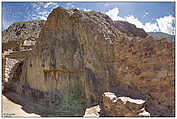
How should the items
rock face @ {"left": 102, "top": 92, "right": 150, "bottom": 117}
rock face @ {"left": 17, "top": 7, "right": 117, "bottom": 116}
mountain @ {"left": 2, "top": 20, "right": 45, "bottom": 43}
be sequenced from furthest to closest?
mountain @ {"left": 2, "top": 20, "right": 45, "bottom": 43} < rock face @ {"left": 17, "top": 7, "right": 117, "bottom": 116} < rock face @ {"left": 102, "top": 92, "right": 150, "bottom": 117}

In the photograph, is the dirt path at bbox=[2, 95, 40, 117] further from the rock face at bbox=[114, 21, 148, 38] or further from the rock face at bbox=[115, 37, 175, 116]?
the rock face at bbox=[114, 21, 148, 38]

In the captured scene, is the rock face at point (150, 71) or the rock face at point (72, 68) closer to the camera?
the rock face at point (150, 71)

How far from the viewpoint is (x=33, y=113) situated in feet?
16.3

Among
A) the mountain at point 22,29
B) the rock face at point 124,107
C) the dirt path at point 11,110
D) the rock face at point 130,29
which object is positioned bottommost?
the dirt path at point 11,110

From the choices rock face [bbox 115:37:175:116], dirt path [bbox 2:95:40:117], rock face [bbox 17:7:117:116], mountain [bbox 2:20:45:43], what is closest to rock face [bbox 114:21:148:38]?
rock face [bbox 17:7:117:116]

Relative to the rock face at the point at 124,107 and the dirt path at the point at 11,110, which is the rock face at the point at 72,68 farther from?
the rock face at the point at 124,107

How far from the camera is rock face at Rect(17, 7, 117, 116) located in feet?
20.5

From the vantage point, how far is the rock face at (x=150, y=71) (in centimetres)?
438

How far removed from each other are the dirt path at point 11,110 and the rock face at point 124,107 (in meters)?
3.16

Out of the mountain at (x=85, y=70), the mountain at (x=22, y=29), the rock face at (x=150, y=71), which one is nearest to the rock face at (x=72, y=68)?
the mountain at (x=85, y=70)

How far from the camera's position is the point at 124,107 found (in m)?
4.12

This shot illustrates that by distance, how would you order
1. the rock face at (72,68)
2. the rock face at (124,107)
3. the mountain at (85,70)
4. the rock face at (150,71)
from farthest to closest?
the rock face at (72,68), the mountain at (85,70), the rock face at (150,71), the rock face at (124,107)

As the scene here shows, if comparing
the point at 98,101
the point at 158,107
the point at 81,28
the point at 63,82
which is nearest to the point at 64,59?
the point at 63,82

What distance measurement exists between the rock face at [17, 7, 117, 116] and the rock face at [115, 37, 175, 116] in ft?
2.71
